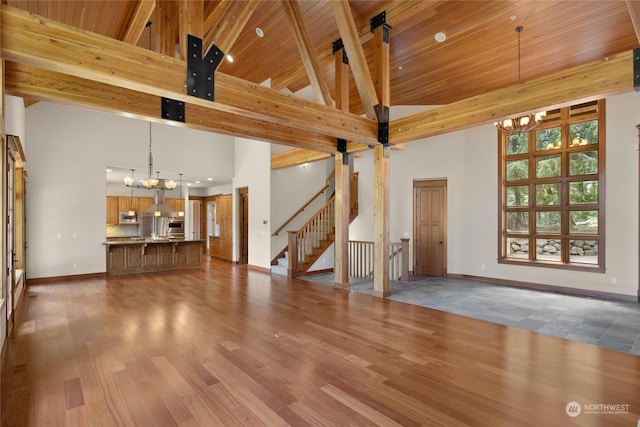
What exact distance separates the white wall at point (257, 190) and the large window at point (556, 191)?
5.72m

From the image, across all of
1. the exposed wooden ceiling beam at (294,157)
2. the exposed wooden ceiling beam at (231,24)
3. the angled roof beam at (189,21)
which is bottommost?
the exposed wooden ceiling beam at (294,157)

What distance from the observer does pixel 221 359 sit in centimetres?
318

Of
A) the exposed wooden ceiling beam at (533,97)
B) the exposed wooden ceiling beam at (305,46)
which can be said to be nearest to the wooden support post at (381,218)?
the exposed wooden ceiling beam at (533,97)

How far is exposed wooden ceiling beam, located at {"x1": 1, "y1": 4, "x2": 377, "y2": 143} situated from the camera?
2.49m

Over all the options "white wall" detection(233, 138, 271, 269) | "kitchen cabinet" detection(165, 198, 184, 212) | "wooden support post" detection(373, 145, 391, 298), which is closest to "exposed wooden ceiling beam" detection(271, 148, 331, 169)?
"white wall" detection(233, 138, 271, 269)

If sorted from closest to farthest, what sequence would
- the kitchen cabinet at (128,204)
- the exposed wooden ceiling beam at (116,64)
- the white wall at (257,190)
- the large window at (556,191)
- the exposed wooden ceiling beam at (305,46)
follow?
1. the exposed wooden ceiling beam at (116,64)
2. the exposed wooden ceiling beam at (305,46)
3. the large window at (556,191)
4. the white wall at (257,190)
5. the kitchen cabinet at (128,204)

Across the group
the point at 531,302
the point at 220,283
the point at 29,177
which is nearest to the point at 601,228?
the point at 531,302

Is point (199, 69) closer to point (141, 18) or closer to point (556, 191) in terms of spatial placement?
point (141, 18)

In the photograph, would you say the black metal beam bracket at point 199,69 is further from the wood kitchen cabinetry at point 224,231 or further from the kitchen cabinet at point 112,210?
the kitchen cabinet at point 112,210

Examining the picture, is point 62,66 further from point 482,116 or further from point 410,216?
point 410,216

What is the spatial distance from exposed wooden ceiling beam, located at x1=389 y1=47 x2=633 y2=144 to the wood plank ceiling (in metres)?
0.96

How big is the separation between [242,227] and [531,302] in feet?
25.4

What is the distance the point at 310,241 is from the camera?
8.16 metres

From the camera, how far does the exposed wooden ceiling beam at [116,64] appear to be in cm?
249
